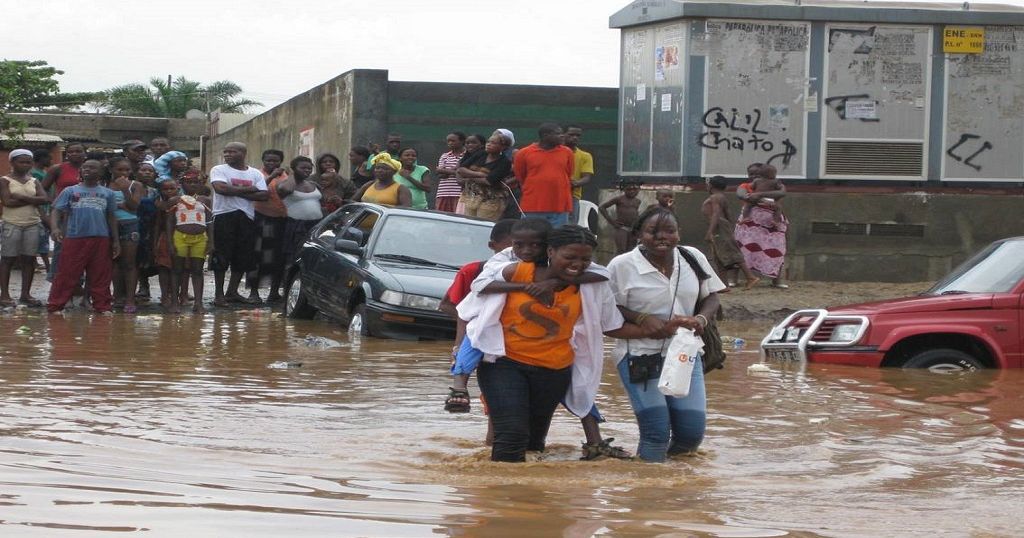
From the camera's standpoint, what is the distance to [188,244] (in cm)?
1594

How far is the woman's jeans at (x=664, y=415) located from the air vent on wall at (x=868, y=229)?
12.1m

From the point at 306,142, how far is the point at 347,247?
1313cm

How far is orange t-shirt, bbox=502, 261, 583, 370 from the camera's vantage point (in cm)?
723

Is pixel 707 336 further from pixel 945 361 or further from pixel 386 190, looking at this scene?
pixel 386 190

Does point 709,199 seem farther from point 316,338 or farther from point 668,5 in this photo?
point 316,338

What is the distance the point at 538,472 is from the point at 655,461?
68cm

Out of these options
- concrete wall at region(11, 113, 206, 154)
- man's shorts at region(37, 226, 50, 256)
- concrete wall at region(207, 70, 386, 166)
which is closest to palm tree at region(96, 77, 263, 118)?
concrete wall at region(11, 113, 206, 154)

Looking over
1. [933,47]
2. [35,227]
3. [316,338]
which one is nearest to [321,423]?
[316,338]

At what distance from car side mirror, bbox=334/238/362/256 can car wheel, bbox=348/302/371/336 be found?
50cm

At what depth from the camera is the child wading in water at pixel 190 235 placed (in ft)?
52.1

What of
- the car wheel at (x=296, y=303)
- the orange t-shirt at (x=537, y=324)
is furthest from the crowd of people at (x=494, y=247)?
the car wheel at (x=296, y=303)

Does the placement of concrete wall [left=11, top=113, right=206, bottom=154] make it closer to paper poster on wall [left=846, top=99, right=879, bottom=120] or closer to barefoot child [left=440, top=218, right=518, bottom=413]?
paper poster on wall [left=846, top=99, right=879, bottom=120]

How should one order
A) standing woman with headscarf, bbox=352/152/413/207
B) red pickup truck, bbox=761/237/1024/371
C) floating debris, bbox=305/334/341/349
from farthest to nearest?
standing woman with headscarf, bbox=352/152/413/207, floating debris, bbox=305/334/341/349, red pickup truck, bbox=761/237/1024/371

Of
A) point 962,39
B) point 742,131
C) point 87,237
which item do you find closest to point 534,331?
point 87,237
